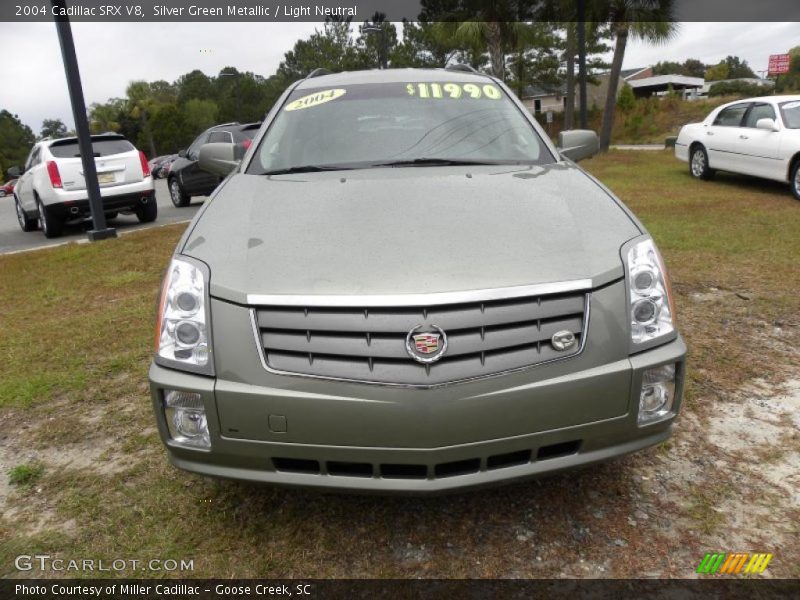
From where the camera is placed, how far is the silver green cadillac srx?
6.03ft

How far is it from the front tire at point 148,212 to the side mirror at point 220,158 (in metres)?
7.42

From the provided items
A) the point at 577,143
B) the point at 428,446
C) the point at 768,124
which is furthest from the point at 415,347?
the point at 768,124

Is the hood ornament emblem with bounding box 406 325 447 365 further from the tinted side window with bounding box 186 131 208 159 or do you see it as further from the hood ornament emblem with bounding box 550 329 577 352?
the tinted side window with bounding box 186 131 208 159

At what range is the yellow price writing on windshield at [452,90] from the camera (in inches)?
136

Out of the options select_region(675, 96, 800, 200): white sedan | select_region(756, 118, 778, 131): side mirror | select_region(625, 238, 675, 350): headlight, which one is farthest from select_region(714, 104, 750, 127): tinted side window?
select_region(625, 238, 675, 350): headlight

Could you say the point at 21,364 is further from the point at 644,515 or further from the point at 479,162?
the point at 644,515

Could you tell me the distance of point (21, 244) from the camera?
10.1 meters

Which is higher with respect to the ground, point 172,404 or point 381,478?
point 172,404

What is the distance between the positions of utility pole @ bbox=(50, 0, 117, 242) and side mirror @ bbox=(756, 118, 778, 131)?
980 cm

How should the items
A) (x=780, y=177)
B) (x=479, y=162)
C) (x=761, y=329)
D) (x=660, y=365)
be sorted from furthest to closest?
(x=780, y=177) < (x=761, y=329) < (x=479, y=162) < (x=660, y=365)

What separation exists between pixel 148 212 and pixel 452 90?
8.59 meters

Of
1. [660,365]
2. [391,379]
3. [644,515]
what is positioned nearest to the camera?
[391,379]

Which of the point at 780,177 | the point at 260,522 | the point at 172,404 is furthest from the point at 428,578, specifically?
the point at 780,177

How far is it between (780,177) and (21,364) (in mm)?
9897
